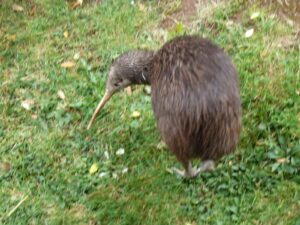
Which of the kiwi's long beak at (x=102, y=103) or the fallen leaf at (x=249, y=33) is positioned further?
the fallen leaf at (x=249, y=33)

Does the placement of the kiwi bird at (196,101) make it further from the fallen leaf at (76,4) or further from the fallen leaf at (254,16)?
the fallen leaf at (76,4)

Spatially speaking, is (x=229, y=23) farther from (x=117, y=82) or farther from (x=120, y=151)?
(x=120, y=151)

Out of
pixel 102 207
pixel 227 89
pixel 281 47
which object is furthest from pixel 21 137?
pixel 281 47

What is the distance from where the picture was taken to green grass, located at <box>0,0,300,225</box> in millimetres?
4148

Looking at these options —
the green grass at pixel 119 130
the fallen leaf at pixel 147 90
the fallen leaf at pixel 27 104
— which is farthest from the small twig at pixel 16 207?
the fallen leaf at pixel 147 90

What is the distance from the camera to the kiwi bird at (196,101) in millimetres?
3559

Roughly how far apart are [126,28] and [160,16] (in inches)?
12.2

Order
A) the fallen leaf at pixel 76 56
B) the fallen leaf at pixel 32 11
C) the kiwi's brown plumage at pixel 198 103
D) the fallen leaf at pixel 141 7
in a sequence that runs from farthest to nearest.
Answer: the fallen leaf at pixel 32 11, the fallen leaf at pixel 141 7, the fallen leaf at pixel 76 56, the kiwi's brown plumage at pixel 198 103

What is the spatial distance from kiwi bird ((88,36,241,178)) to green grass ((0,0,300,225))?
14.8 inches

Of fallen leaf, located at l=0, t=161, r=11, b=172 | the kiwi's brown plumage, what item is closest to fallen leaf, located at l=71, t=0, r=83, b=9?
fallen leaf, located at l=0, t=161, r=11, b=172

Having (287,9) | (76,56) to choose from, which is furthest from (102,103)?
(287,9)

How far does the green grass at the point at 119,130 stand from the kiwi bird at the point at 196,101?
377 mm

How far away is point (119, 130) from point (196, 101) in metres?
1.22

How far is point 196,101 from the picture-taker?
11.6ft
